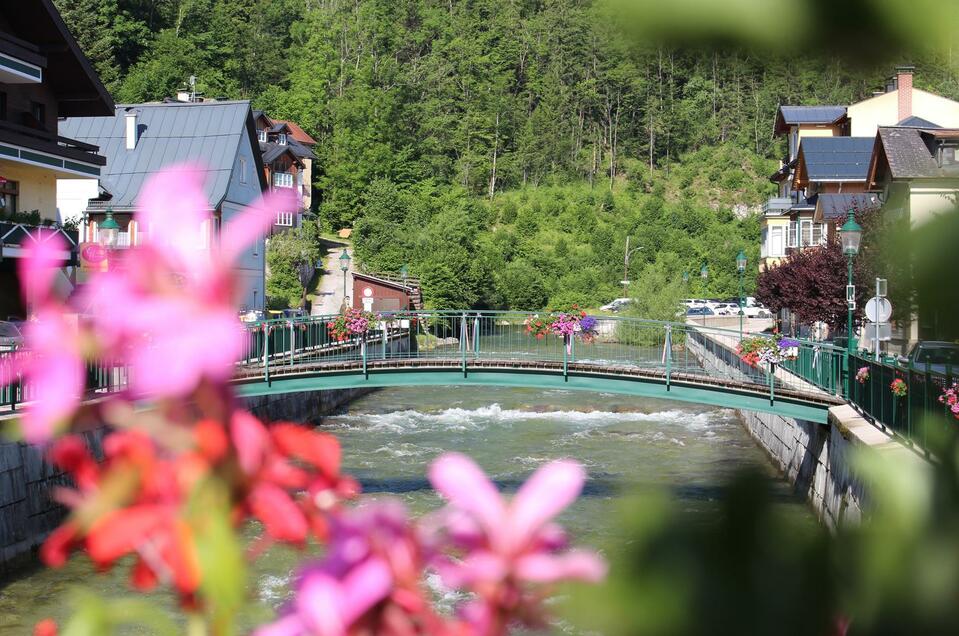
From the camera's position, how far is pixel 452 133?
8856 cm

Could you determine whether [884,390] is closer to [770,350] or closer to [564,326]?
[770,350]

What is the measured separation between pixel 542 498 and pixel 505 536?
0.03m

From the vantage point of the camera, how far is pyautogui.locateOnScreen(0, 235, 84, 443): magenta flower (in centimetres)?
64

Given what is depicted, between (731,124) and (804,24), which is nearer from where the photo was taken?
(804,24)

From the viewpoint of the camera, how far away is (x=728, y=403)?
685 inches

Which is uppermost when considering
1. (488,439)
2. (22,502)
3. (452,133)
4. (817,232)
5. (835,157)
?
(452,133)

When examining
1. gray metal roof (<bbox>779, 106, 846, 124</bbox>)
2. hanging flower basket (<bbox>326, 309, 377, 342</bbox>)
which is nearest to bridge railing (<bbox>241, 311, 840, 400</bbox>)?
hanging flower basket (<bbox>326, 309, 377, 342</bbox>)

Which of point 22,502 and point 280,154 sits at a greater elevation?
point 280,154

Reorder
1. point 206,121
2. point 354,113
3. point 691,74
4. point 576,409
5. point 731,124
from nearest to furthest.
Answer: point 691,74
point 576,409
point 206,121
point 354,113
point 731,124

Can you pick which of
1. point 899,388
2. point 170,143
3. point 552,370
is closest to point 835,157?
point 170,143

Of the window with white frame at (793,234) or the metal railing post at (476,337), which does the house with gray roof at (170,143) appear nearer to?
the metal railing post at (476,337)

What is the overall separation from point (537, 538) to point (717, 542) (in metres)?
0.11

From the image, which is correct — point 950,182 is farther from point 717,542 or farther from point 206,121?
point 206,121

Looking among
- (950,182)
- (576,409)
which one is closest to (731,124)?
(576,409)
